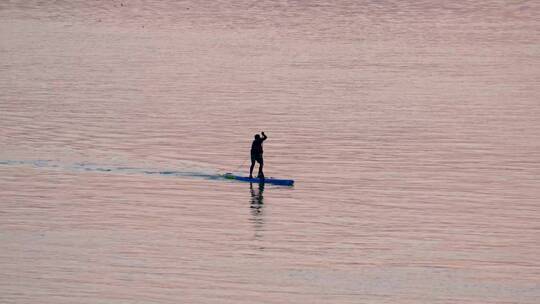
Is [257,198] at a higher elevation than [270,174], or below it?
below

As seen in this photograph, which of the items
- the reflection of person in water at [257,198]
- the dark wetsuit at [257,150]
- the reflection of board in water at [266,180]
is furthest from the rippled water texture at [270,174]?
the dark wetsuit at [257,150]

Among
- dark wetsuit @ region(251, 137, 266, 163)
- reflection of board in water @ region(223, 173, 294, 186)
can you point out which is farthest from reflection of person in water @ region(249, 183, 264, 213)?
dark wetsuit @ region(251, 137, 266, 163)

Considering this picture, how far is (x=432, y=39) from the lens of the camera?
5118 inches

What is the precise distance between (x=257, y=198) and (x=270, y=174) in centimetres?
572

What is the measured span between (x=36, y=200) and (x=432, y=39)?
303 ft

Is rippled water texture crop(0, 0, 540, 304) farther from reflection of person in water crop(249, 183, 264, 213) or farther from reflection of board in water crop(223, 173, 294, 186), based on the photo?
reflection of board in water crop(223, 173, 294, 186)

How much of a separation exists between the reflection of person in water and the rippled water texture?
180 mm

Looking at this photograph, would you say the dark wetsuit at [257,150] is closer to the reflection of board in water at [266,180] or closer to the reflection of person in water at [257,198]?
the reflection of board in water at [266,180]

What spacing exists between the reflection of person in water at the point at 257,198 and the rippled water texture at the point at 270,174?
0.59 feet

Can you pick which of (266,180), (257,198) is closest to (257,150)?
(266,180)

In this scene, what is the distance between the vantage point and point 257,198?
4334 centimetres

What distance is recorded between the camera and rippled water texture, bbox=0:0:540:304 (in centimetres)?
3238

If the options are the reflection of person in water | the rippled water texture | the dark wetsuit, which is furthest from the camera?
the dark wetsuit

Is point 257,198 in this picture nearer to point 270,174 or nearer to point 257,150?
point 257,150
